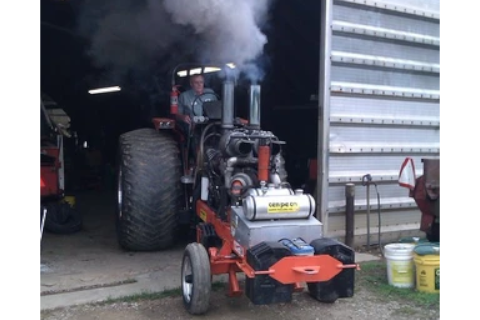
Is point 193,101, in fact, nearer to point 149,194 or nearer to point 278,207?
point 149,194

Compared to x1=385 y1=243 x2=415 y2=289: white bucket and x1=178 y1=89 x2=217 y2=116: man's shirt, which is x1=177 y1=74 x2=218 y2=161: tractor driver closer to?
x1=178 y1=89 x2=217 y2=116: man's shirt

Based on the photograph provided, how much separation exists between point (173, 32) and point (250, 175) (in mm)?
2859

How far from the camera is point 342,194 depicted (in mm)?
6285

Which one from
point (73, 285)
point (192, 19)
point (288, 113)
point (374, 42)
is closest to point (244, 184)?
point (73, 285)

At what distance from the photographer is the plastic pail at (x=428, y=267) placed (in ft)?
15.6

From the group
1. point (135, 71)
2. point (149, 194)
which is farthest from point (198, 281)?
point (135, 71)

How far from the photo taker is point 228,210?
4.50 m

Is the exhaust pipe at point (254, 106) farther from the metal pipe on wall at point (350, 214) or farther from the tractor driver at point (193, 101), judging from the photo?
the metal pipe on wall at point (350, 214)

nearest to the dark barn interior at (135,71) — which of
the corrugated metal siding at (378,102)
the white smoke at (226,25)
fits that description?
the white smoke at (226,25)

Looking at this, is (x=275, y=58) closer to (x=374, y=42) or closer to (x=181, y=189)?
(x=374, y=42)

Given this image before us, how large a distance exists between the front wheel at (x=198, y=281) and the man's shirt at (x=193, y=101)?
6.68 feet

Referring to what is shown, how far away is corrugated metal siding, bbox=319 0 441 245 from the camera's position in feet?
20.4

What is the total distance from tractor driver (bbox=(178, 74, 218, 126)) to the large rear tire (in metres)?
0.41

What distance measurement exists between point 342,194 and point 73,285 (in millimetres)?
3153
